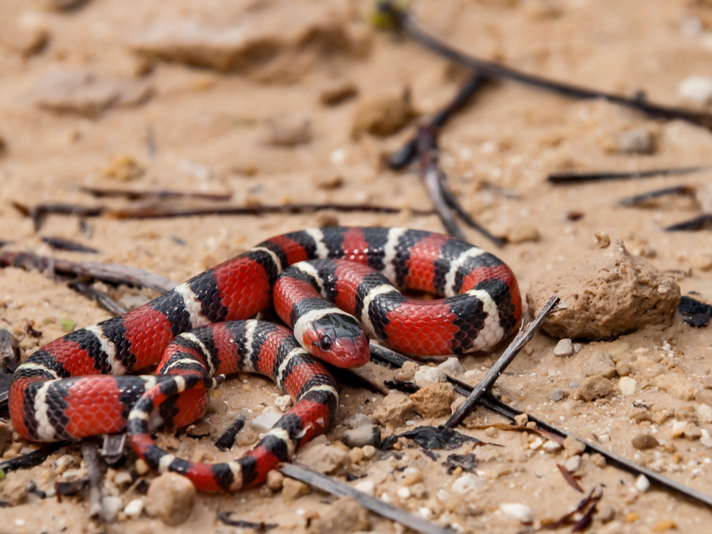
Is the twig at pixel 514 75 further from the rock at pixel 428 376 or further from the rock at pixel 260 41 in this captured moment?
the rock at pixel 428 376

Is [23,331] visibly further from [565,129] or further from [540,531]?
[565,129]

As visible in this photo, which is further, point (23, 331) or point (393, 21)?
point (393, 21)

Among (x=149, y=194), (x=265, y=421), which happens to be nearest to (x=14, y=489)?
(x=265, y=421)

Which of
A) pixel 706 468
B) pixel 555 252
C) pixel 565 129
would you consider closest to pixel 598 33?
pixel 565 129

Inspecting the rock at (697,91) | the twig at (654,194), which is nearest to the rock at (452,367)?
the twig at (654,194)

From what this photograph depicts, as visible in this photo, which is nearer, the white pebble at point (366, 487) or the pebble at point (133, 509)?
the pebble at point (133, 509)

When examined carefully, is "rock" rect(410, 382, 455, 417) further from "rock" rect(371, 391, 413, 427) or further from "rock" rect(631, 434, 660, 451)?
"rock" rect(631, 434, 660, 451)

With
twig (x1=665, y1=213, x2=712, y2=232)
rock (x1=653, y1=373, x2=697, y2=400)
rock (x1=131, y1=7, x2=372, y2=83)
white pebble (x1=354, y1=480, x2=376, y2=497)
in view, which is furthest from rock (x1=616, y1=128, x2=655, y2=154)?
white pebble (x1=354, y1=480, x2=376, y2=497)
